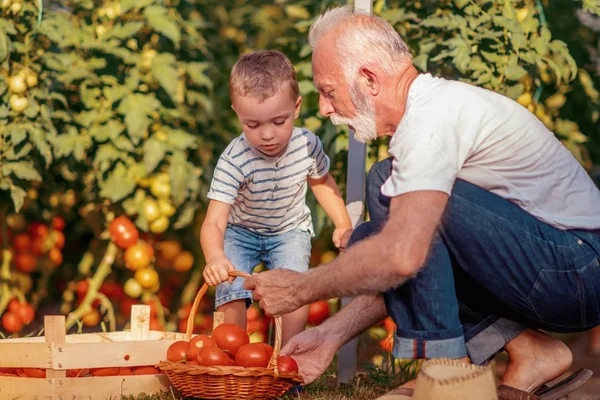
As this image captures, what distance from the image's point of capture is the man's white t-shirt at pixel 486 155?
1.95 m

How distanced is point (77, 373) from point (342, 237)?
86 cm

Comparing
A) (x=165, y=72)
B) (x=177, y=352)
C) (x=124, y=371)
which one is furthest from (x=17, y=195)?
(x=177, y=352)

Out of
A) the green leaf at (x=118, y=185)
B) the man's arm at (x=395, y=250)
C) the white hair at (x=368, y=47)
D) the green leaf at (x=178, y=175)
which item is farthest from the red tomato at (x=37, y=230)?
the man's arm at (x=395, y=250)

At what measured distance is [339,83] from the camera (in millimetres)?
2221

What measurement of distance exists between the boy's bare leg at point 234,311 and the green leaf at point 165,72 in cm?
89

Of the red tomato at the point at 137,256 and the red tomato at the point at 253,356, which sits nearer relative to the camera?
the red tomato at the point at 253,356

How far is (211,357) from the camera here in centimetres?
237

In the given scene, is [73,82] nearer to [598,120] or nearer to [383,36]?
[383,36]

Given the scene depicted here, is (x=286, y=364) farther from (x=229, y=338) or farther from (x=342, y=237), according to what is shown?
(x=342, y=237)

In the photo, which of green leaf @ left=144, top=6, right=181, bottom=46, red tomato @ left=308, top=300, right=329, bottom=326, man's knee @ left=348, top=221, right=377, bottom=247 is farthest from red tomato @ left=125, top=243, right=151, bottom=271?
man's knee @ left=348, top=221, right=377, bottom=247

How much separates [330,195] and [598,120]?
5.40 ft

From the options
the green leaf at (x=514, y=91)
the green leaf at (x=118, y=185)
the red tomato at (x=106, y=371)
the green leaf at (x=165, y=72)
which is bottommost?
the red tomato at (x=106, y=371)

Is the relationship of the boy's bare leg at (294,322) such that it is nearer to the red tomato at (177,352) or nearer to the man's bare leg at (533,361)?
the red tomato at (177,352)

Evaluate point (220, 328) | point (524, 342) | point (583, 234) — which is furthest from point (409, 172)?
point (220, 328)
